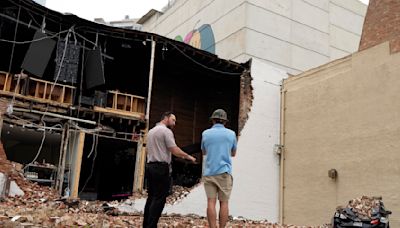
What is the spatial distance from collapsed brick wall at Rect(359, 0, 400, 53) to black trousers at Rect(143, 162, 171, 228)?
10.6 meters

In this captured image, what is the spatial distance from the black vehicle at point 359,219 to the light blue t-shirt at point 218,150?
455 cm

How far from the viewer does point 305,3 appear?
1062 inches

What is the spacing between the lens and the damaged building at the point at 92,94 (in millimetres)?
13852

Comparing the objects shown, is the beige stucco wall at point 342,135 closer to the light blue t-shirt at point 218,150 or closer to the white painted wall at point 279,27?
the white painted wall at point 279,27

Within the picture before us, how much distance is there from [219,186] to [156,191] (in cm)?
82

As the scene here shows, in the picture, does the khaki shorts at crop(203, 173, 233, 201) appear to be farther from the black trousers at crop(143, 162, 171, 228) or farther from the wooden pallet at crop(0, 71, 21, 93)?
the wooden pallet at crop(0, 71, 21, 93)

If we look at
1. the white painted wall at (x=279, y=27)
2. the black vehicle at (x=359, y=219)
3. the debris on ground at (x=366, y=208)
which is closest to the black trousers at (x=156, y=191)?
the black vehicle at (x=359, y=219)

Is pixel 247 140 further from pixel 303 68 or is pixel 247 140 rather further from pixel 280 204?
pixel 303 68

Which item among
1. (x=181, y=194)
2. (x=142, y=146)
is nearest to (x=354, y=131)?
(x=181, y=194)

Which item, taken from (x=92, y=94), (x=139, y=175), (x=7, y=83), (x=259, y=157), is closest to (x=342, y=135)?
(x=259, y=157)

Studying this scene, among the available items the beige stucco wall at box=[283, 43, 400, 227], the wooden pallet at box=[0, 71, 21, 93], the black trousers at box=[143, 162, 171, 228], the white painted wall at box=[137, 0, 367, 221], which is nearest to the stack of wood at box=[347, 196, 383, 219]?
the beige stucco wall at box=[283, 43, 400, 227]

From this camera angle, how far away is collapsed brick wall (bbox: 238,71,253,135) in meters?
16.8

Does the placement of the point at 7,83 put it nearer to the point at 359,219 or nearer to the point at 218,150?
the point at 218,150

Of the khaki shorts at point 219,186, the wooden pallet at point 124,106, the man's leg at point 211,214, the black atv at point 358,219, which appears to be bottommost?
the black atv at point 358,219
